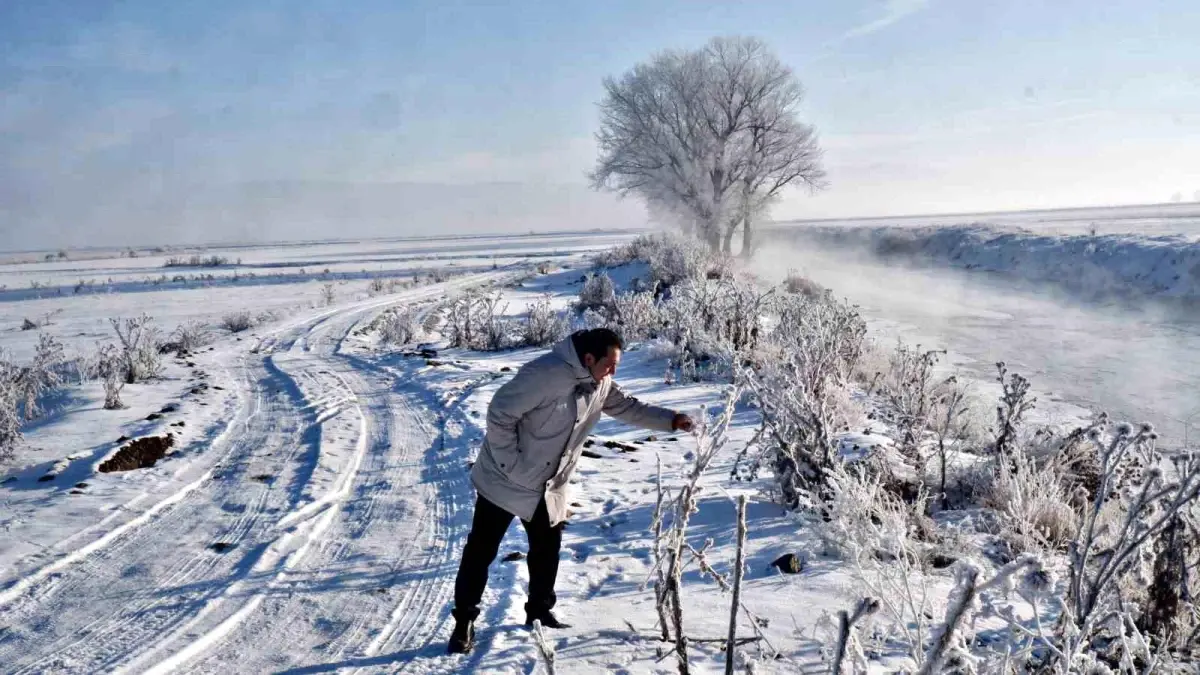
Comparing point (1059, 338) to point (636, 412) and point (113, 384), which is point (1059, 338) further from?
point (113, 384)

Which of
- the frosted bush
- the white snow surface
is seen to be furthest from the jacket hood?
the frosted bush

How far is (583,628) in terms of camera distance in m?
3.57

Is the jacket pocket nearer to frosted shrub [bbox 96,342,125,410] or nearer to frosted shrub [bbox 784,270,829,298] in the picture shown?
frosted shrub [bbox 96,342,125,410]

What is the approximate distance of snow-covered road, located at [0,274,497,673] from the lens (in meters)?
3.37

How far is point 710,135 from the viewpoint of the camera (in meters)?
32.7

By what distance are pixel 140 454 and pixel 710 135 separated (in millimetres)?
29583

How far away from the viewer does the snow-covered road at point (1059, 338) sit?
9.39 meters

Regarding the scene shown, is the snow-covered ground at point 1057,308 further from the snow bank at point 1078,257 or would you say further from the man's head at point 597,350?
the man's head at point 597,350

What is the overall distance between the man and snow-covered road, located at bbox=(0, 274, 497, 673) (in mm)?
455

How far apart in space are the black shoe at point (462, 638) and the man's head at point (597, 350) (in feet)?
4.25

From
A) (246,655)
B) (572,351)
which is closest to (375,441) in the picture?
(246,655)

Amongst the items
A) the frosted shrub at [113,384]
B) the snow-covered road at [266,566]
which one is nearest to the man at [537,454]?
the snow-covered road at [266,566]

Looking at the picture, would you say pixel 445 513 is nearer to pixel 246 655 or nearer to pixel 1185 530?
pixel 246 655

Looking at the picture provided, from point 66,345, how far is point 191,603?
1288 cm
